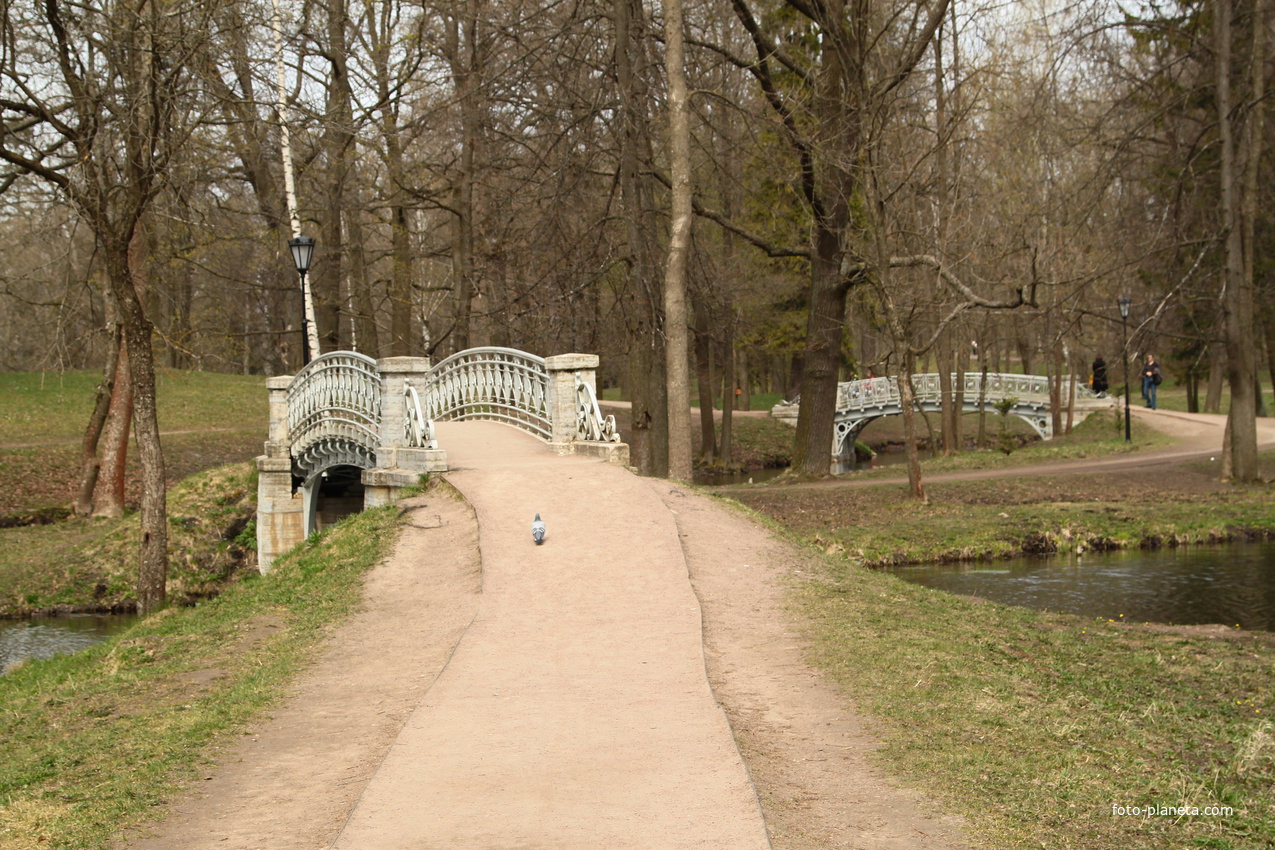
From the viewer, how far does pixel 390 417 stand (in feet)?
48.5

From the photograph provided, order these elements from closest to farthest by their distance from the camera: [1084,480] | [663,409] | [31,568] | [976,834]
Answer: [976,834] < [31,568] < [663,409] < [1084,480]

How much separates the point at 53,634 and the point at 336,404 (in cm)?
532

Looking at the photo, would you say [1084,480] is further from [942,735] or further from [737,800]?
[737,800]

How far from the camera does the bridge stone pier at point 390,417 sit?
1463 cm

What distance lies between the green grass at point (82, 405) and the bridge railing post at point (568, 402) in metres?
15.0

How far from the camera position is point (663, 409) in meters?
21.0

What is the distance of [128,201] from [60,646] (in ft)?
22.7

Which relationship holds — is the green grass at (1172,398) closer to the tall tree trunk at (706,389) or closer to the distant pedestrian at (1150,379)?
the distant pedestrian at (1150,379)

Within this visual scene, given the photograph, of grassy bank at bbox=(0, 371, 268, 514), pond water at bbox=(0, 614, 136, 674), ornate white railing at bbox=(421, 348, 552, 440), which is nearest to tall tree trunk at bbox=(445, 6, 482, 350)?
ornate white railing at bbox=(421, 348, 552, 440)

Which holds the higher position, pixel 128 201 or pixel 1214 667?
pixel 128 201

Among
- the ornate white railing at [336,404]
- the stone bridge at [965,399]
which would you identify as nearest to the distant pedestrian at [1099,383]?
the stone bridge at [965,399]

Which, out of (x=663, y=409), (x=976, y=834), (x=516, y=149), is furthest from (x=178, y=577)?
(x=976, y=834)

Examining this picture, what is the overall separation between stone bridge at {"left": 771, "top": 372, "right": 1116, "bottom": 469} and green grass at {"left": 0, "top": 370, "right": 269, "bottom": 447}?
63.1 feet

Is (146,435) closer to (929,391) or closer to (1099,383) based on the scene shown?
(929,391)
